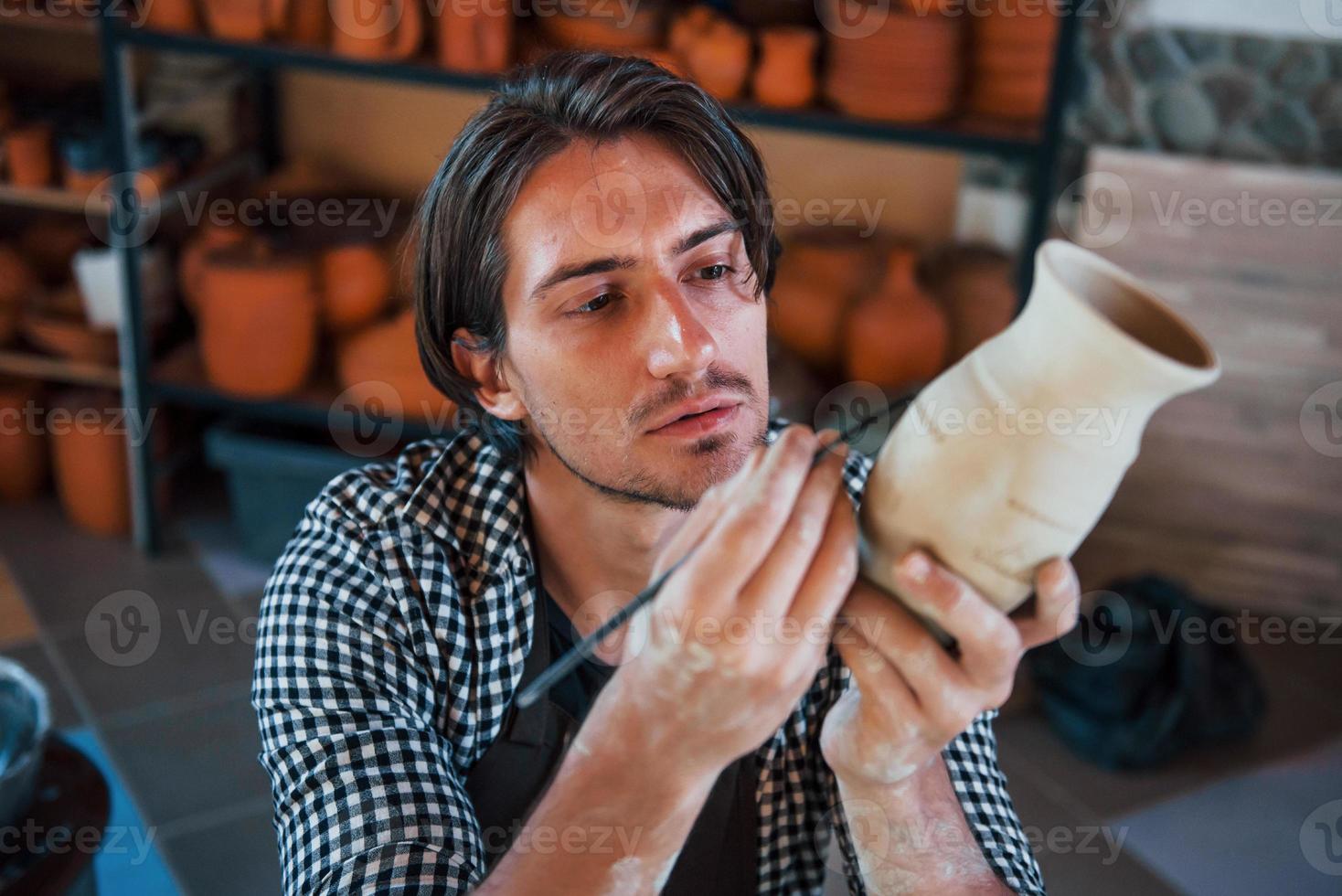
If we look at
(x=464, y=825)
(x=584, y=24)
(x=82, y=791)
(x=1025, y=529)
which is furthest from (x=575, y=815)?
(x=584, y=24)

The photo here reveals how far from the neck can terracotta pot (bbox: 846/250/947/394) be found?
1297 millimetres

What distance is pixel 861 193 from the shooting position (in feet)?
9.87

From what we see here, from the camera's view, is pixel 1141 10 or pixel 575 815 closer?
pixel 575 815

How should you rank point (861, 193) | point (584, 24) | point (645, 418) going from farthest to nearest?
point (861, 193)
point (584, 24)
point (645, 418)

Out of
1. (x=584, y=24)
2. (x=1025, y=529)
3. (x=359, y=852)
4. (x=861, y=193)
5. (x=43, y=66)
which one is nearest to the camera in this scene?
(x=1025, y=529)

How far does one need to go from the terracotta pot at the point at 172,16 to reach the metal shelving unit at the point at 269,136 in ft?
0.12

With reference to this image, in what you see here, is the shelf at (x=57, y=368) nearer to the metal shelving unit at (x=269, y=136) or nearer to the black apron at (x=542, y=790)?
the metal shelving unit at (x=269, y=136)

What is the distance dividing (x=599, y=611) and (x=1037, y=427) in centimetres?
69

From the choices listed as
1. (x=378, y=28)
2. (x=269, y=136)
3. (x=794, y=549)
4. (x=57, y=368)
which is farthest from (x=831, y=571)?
(x=269, y=136)

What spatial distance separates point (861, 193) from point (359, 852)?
7.30ft

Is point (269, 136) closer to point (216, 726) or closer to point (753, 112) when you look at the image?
point (753, 112)

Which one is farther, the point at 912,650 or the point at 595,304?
the point at 595,304

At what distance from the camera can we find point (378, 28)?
2615mm

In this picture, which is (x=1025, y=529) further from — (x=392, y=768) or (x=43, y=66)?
(x=43, y=66)
